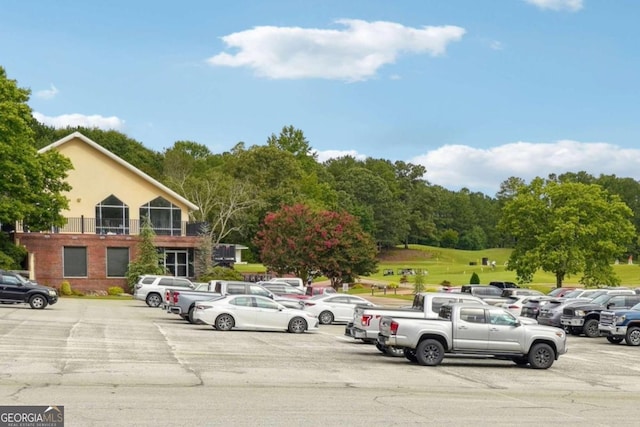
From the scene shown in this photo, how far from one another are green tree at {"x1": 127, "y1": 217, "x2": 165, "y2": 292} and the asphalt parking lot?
105 feet

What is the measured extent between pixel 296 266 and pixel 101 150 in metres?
17.8

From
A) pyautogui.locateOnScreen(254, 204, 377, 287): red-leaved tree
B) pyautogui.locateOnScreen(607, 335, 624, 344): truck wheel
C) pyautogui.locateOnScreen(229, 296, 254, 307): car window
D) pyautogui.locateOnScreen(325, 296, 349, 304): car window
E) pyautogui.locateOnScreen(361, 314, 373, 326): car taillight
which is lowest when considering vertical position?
pyautogui.locateOnScreen(607, 335, 624, 344): truck wheel

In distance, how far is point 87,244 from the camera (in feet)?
200

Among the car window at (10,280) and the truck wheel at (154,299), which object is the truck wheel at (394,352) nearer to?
the car window at (10,280)

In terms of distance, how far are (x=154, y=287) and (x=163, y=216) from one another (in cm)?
2166

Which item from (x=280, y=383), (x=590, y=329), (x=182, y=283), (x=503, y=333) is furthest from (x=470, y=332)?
(x=182, y=283)

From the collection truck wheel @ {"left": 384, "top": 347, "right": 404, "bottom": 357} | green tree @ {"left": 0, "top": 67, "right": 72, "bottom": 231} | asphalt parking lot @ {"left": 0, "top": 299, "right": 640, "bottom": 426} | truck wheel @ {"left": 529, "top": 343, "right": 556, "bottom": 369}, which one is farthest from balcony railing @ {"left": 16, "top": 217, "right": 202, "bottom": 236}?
truck wheel @ {"left": 529, "top": 343, "right": 556, "bottom": 369}

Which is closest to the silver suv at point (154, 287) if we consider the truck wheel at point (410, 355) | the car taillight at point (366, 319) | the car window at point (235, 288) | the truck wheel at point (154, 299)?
the truck wheel at point (154, 299)

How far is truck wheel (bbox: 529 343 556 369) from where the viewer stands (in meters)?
22.4

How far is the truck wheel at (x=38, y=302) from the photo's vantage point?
125ft

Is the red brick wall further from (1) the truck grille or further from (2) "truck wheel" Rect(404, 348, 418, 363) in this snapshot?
(2) "truck wheel" Rect(404, 348, 418, 363)

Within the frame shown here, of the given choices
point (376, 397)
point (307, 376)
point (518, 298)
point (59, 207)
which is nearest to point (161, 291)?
point (59, 207)

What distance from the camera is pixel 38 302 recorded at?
126 feet

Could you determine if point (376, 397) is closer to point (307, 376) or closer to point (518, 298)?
point (307, 376)
